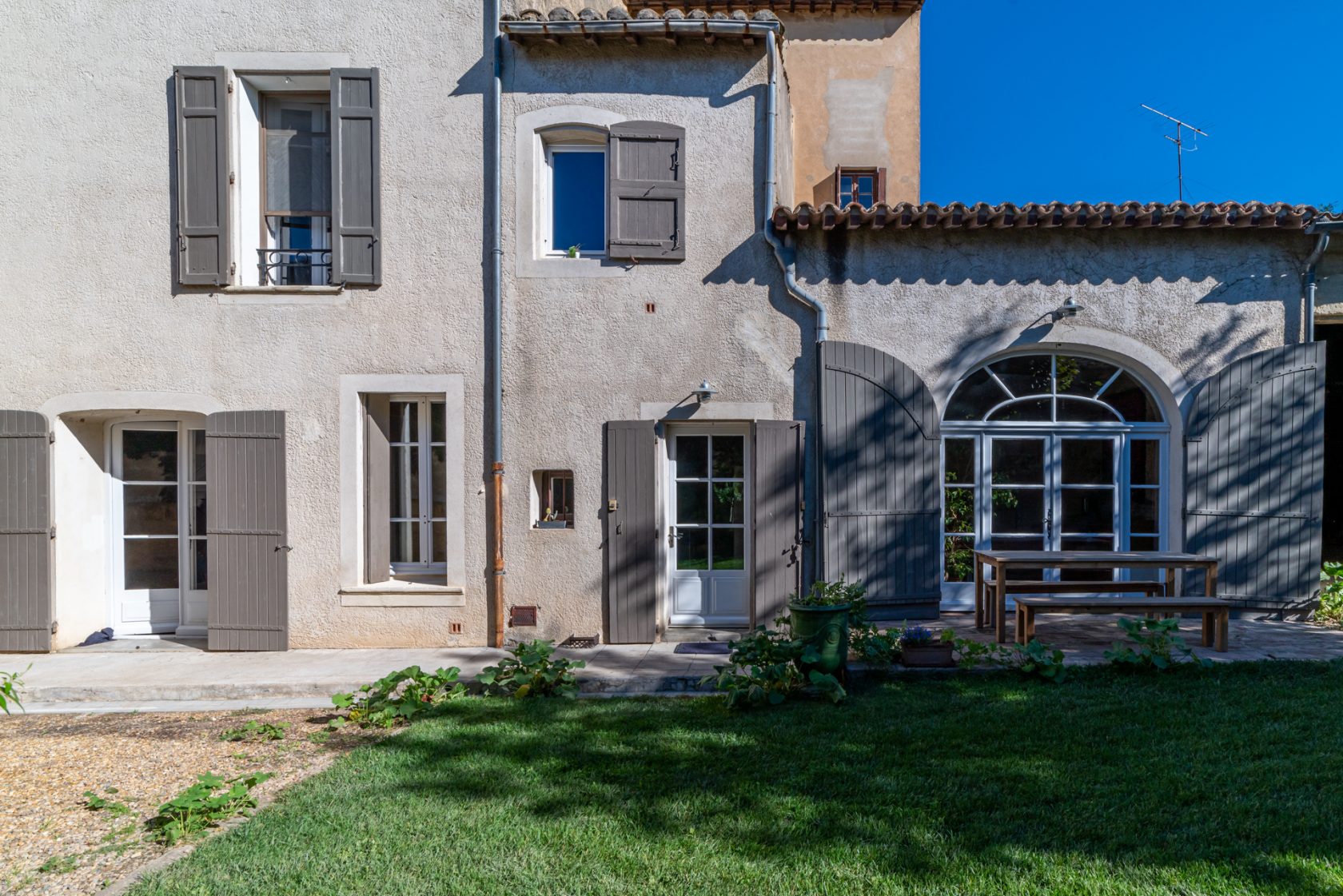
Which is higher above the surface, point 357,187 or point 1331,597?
point 357,187

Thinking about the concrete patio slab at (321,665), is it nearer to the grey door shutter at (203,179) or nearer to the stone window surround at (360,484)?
the stone window surround at (360,484)

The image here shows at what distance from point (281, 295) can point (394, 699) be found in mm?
3842

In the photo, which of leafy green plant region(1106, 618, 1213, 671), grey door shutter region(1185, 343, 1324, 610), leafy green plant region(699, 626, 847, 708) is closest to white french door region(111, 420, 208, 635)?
leafy green plant region(699, 626, 847, 708)

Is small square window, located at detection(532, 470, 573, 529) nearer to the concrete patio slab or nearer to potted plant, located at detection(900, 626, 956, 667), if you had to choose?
the concrete patio slab

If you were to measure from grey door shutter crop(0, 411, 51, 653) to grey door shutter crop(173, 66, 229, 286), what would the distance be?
2.01 meters

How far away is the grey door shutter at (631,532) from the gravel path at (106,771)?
2545 mm

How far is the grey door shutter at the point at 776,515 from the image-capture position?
22.2 feet

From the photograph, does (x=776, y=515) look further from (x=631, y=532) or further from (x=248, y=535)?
(x=248, y=535)

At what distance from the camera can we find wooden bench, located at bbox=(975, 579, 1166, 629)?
6.75 meters

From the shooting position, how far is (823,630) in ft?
17.4

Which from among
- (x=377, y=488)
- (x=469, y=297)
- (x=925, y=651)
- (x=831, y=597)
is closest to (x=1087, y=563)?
(x=925, y=651)

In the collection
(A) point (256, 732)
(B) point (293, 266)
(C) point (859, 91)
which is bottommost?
(A) point (256, 732)

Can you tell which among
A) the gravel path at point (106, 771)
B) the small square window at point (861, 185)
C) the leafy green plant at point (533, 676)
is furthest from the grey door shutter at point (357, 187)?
the small square window at point (861, 185)

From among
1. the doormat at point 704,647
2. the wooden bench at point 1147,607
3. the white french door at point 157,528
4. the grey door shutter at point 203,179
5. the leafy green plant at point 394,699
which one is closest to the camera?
the leafy green plant at point 394,699
